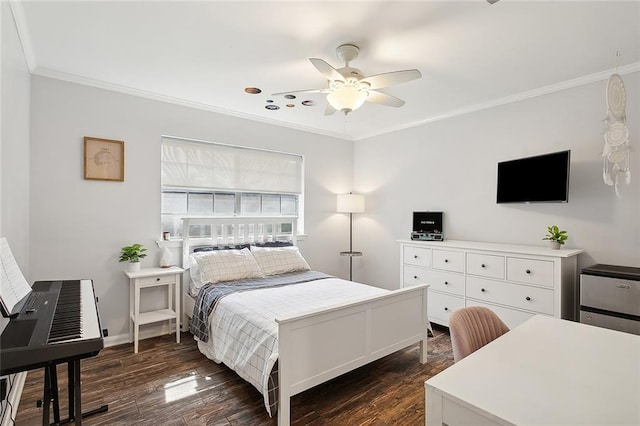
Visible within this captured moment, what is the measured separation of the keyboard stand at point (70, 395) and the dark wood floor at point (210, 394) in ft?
0.37

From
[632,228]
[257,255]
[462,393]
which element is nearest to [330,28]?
[462,393]

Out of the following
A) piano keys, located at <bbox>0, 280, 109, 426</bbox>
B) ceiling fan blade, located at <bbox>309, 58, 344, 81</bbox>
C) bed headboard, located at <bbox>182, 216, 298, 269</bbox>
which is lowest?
piano keys, located at <bbox>0, 280, 109, 426</bbox>

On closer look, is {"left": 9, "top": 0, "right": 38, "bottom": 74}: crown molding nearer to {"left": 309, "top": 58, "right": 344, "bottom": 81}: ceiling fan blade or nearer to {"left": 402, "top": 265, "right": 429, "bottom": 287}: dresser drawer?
{"left": 309, "top": 58, "right": 344, "bottom": 81}: ceiling fan blade

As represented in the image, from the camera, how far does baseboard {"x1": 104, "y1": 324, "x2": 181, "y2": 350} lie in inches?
131

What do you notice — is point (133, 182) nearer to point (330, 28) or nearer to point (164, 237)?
point (164, 237)

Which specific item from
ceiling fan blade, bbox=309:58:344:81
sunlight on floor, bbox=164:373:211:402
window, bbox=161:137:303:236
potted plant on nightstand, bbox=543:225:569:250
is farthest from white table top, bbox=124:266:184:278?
potted plant on nightstand, bbox=543:225:569:250

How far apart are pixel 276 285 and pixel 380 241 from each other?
221 cm

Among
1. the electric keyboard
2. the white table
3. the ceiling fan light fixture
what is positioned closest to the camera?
the white table

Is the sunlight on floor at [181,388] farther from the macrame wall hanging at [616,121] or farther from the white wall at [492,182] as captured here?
the macrame wall hanging at [616,121]

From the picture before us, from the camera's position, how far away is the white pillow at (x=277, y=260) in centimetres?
380

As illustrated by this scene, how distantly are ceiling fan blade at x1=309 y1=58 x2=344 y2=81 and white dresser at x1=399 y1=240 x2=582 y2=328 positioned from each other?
90.5 inches

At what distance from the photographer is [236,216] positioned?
4.23 metres

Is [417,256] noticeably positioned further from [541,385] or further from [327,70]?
[541,385]

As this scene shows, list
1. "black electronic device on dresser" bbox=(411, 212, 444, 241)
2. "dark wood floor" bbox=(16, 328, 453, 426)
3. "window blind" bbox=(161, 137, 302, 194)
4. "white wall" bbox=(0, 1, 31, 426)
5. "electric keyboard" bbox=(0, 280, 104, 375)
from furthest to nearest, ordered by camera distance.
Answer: "black electronic device on dresser" bbox=(411, 212, 444, 241) < "window blind" bbox=(161, 137, 302, 194) < "dark wood floor" bbox=(16, 328, 453, 426) < "white wall" bbox=(0, 1, 31, 426) < "electric keyboard" bbox=(0, 280, 104, 375)
